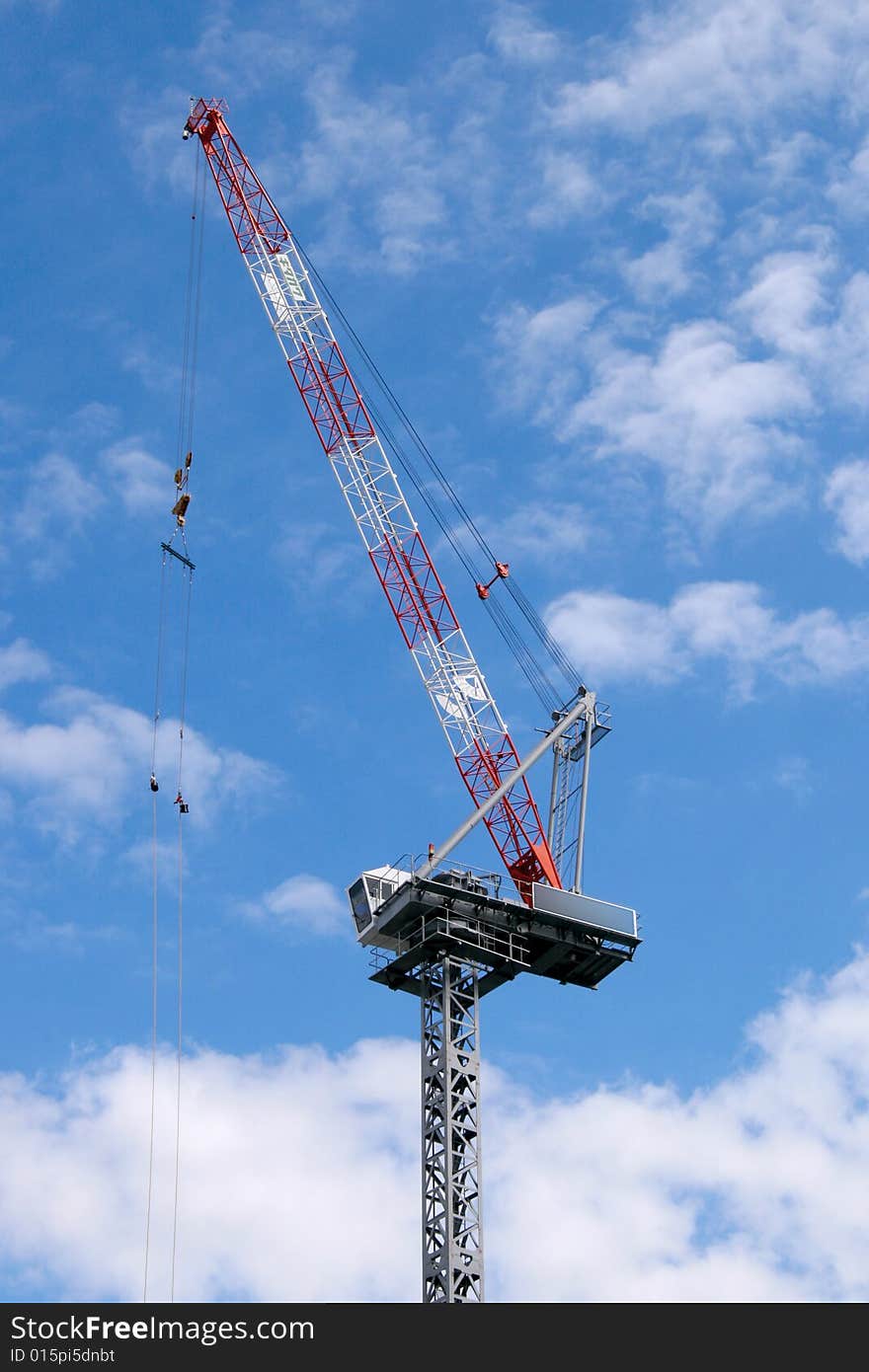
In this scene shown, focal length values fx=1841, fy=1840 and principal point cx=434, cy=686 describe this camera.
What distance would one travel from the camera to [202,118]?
5901 inches

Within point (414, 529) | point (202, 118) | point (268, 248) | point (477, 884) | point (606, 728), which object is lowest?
point (477, 884)

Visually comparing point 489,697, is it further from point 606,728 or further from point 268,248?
point 268,248

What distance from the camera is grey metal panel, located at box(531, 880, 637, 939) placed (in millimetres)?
127125

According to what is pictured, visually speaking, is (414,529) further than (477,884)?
Yes

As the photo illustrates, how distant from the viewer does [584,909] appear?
128 metres

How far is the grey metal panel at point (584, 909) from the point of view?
127 meters
